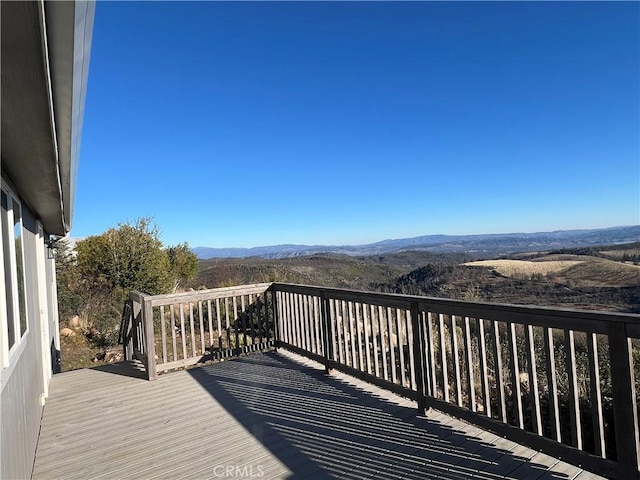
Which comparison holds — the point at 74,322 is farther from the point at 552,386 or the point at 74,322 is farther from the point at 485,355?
the point at 552,386

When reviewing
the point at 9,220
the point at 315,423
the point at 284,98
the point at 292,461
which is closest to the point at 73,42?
the point at 9,220

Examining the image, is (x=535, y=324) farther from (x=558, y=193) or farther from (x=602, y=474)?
(x=558, y=193)

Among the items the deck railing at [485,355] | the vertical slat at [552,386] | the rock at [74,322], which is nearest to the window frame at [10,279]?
the deck railing at [485,355]

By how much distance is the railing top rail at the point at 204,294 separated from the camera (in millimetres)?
4793

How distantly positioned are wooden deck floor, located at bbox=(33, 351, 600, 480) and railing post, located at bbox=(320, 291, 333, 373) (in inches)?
6.8

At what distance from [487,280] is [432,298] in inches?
399

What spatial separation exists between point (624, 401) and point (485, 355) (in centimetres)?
81

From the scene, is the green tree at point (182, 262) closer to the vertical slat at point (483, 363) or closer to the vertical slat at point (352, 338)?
the vertical slat at point (352, 338)

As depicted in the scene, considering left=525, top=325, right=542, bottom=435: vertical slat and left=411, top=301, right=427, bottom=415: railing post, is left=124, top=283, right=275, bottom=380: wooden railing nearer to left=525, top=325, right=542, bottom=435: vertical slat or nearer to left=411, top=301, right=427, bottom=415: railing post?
left=411, top=301, right=427, bottom=415: railing post

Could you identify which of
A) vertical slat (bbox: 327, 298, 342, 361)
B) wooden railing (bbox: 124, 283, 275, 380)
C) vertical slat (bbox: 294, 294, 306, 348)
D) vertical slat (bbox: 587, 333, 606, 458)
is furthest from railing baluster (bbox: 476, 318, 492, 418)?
wooden railing (bbox: 124, 283, 275, 380)

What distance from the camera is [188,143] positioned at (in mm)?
14836

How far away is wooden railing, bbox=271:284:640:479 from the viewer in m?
2.08

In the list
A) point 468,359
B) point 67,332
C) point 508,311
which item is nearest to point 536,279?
point 468,359

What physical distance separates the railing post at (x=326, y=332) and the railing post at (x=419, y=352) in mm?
1364
